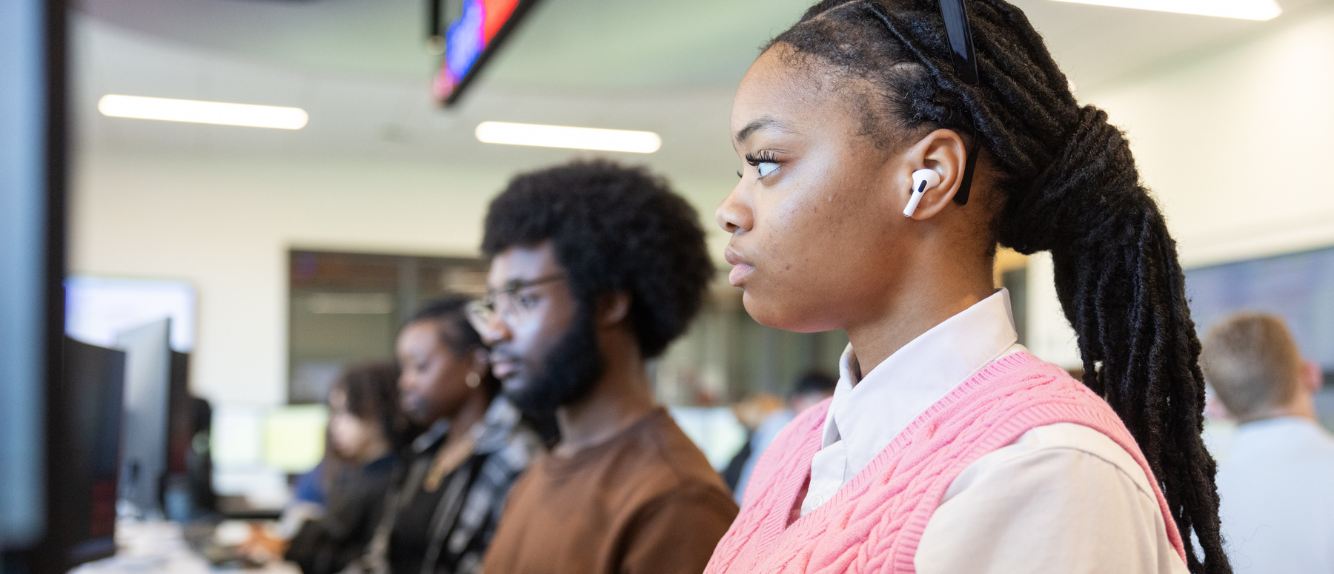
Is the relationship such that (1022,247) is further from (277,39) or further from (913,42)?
(277,39)

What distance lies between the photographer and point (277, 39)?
174 inches

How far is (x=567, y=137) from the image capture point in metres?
6.14

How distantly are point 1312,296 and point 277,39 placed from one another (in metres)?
4.49

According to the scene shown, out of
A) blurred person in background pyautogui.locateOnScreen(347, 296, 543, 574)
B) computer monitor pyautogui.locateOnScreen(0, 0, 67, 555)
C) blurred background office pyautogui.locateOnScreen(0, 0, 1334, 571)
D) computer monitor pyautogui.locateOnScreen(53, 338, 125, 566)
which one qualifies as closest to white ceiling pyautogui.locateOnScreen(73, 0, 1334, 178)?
blurred background office pyautogui.locateOnScreen(0, 0, 1334, 571)

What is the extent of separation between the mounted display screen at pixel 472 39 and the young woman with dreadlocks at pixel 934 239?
1379 millimetres

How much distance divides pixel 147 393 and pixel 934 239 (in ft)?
3.76

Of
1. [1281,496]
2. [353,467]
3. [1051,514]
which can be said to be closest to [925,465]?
→ [1051,514]

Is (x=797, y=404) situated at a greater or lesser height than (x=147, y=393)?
lesser

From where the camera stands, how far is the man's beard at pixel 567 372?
1604mm

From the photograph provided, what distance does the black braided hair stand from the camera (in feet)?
2.47

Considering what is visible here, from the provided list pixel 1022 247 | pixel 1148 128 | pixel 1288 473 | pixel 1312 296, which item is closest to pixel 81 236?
pixel 1022 247

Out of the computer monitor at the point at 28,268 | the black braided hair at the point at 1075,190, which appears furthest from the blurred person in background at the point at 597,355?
the computer monitor at the point at 28,268

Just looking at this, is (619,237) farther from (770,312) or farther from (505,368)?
(770,312)

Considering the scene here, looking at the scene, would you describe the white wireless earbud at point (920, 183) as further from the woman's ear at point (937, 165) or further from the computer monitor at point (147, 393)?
the computer monitor at point (147, 393)
